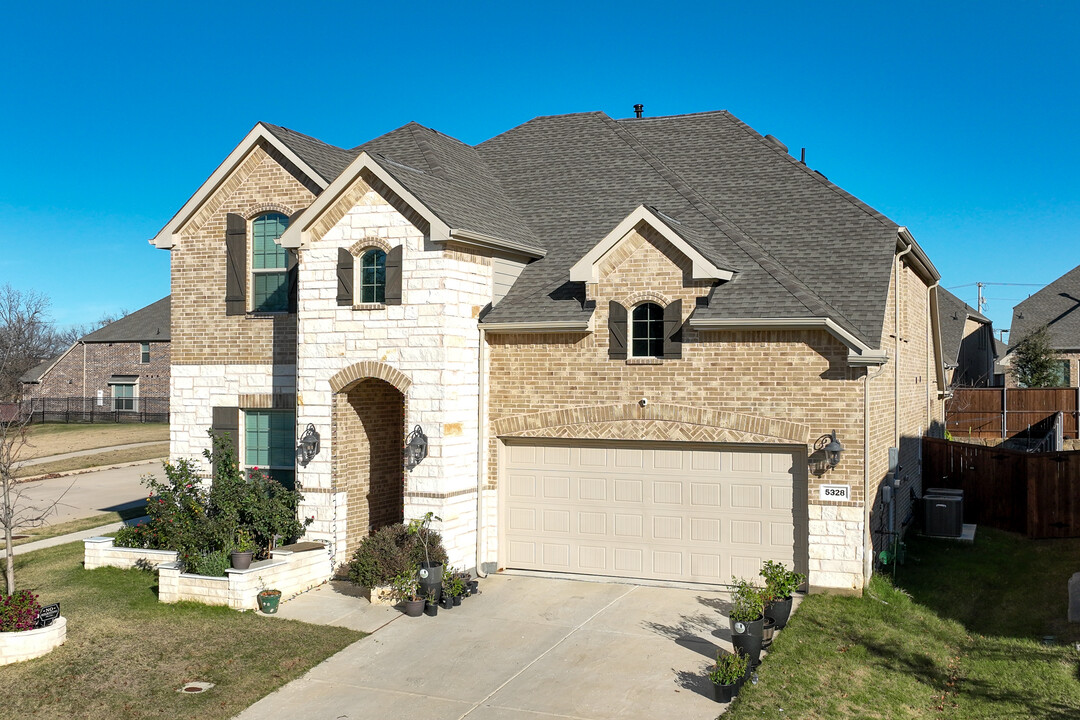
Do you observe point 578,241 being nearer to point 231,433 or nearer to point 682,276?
point 682,276

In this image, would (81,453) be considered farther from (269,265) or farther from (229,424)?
(269,265)

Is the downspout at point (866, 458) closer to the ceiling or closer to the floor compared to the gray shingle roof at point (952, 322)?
closer to the floor

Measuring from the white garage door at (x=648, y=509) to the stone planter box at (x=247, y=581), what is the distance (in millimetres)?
3646

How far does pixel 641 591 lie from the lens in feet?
51.1

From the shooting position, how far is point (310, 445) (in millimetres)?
16500

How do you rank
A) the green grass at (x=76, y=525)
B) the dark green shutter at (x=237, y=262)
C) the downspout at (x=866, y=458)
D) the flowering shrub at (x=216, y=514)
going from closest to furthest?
1. the downspout at (x=866, y=458)
2. the flowering shrub at (x=216, y=514)
3. the dark green shutter at (x=237, y=262)
4. the green grass at (x=76, y=525)

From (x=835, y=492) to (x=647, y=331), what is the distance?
13.6 feet

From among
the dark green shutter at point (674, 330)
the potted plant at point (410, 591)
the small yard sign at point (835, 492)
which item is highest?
the dark green shutter at point (674, 330)

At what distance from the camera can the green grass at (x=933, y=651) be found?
34.8 ft

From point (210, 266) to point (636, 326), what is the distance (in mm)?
9135

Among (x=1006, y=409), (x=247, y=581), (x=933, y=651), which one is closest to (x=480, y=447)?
(x=247, y=581)

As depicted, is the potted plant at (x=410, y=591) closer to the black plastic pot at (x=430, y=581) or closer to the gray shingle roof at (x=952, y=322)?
the black plastic pot at (x=430, y=581)

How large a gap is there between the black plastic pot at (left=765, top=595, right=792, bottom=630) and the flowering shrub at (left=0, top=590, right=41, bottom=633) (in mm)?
10232

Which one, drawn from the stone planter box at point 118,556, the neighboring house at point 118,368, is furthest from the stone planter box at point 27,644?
the neighboring house at point 118,368
